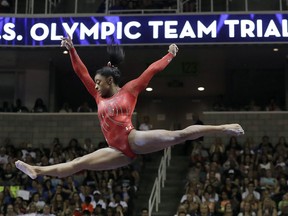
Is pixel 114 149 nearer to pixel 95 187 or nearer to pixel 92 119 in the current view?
pixel 95 187

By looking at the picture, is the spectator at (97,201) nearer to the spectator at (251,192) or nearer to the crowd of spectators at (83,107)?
the spectator at (251,192)

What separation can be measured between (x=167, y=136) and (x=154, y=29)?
10074mm

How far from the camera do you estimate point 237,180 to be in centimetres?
1532

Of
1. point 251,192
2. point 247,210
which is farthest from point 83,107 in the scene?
point 247,210

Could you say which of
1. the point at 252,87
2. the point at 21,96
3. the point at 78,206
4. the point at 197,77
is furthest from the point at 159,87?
the point at 78,206

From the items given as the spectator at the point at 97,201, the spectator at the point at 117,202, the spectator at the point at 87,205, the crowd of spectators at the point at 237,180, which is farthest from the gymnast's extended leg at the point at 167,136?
the spectator at the point at 97,201

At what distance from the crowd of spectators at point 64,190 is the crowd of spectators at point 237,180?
60.2 inches

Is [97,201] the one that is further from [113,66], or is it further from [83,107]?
[113,66]

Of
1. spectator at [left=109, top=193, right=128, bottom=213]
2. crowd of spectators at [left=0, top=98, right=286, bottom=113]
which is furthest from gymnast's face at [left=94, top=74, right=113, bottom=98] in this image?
crowd of spectators at [left=0, top=98, right=286, bottom=113]

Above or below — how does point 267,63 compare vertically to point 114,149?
above

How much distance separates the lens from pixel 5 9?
65.0ft

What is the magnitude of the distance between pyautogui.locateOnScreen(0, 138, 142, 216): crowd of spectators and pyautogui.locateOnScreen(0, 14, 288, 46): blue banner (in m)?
3.21

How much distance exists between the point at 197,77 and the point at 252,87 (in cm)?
196

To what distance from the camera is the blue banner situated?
17.0m
